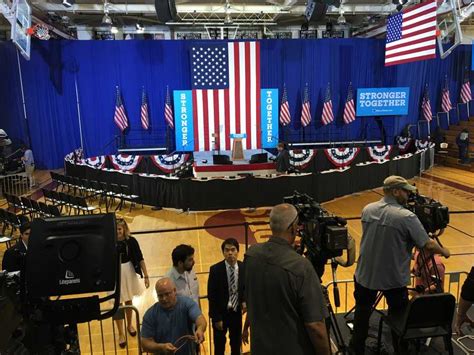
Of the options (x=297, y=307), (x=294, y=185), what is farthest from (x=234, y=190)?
(x=297, y=307)

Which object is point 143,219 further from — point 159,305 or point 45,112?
point 45,112

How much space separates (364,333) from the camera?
3273 mm

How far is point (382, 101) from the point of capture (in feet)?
61.2

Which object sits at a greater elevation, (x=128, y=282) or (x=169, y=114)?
(x=169, y=114)

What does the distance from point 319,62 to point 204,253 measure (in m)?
13.2

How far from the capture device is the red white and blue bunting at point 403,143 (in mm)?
16828

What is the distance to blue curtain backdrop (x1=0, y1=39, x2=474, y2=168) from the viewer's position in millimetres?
17109

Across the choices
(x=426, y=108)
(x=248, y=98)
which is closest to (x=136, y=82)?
(x=248, y=98)

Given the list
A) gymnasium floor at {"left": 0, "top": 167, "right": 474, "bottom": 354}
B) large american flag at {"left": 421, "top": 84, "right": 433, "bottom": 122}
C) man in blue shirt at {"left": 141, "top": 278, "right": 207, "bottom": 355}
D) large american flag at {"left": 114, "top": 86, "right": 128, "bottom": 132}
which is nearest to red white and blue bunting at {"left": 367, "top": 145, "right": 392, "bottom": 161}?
gymnasium floor at {"left": 0, "top": 167, "right": 474, "bottom": 354}

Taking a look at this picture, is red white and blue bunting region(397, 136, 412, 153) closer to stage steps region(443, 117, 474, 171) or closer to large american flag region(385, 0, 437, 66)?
stage steps region(443, 117, 474, 171)

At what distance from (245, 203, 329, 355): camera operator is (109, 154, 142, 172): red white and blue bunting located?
42.2 ft

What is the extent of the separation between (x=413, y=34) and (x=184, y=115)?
948 centimetres

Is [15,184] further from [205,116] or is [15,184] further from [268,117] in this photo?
[268,117]

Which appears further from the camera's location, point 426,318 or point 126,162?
point 126,162
